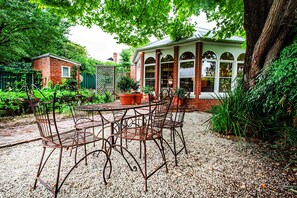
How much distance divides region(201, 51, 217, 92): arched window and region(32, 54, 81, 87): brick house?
9.47m

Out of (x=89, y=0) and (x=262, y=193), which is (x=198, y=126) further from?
(x=89, y=0)

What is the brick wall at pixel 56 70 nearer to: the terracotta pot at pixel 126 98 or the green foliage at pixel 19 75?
the green foliage at pixel 19 75

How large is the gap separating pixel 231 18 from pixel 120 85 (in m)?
4.24

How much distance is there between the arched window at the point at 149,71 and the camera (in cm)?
896

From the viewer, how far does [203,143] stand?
10.4ft

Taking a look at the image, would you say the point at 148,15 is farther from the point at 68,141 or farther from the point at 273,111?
the point at 68,141

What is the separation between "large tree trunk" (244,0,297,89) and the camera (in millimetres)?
2744

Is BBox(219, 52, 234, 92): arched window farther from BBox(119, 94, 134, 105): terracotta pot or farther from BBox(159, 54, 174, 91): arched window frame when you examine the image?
BBox(119, 94, 134, 105): terracotta pot

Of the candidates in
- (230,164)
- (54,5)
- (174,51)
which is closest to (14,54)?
(54,5)

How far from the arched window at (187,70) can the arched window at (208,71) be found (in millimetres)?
473

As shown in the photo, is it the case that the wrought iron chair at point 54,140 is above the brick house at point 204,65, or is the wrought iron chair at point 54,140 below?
below

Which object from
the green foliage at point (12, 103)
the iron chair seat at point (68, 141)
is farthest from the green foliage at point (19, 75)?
the iron chair seat at point (68, 141)

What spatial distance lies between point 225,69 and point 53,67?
35.6ft

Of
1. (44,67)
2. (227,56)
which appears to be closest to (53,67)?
(44,67)
